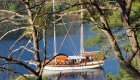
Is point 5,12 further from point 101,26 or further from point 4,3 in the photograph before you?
point 101,26

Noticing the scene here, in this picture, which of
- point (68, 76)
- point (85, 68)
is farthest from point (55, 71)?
point (85, 68)

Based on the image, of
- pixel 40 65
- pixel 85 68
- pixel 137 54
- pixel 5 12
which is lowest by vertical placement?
pixel 85 68

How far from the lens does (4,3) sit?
8.68ft

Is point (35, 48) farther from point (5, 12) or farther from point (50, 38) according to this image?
point (50, 38)

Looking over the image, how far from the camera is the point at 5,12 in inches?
97.6

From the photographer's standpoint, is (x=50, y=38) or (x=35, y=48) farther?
(x=50, y=38)

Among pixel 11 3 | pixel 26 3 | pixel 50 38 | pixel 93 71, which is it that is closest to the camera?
pixel 26 3

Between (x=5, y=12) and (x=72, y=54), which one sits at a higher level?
(x=5, y=12)

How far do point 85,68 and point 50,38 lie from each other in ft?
10.9

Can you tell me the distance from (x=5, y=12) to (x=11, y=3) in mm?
169

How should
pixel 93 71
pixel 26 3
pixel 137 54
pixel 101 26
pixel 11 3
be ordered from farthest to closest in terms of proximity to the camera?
pixel 93 71 < pixel 137 54 < pixel 101 26 < pixel 11 3 < pixel 26 3

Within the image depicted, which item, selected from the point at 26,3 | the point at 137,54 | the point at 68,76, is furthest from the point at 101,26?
the point at 68,76

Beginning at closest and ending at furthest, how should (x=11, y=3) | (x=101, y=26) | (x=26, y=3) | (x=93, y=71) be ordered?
(x=26, y=3)
(x=11, y=3)
(x=101, y=26)
(x=93, y=71)

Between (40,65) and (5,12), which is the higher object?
(5,12)
